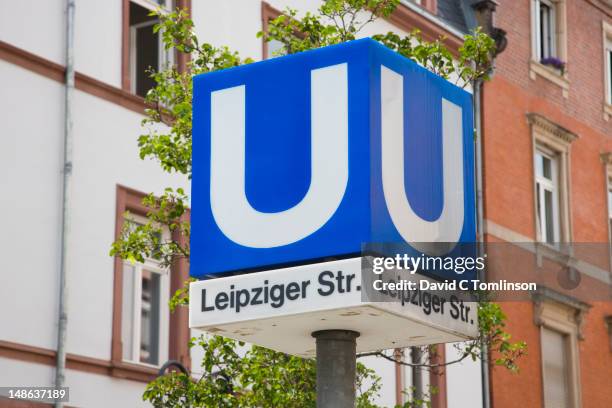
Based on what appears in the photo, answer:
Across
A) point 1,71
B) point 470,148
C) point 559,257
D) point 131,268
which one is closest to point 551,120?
point 559,257

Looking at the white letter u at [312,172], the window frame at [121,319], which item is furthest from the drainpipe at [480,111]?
the white letter u at [312,172]

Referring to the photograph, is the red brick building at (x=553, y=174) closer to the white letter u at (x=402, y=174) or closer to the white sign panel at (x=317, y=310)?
the white letter u at (x=402, y=174)

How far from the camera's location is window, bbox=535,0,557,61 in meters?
30.1

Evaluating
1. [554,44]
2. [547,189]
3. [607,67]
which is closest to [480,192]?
[547,189]

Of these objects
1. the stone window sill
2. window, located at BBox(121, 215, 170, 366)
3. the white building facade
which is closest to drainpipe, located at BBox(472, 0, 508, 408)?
the stone window sill

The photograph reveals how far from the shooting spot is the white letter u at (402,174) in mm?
6895

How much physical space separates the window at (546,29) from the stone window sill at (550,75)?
0.35 m

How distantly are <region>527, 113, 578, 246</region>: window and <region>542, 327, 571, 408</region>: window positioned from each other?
188cm

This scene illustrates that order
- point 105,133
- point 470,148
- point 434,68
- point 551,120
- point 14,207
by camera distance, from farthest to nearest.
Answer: point 551,120
point 105,133
point 14,207
point 434,68
point 470,148

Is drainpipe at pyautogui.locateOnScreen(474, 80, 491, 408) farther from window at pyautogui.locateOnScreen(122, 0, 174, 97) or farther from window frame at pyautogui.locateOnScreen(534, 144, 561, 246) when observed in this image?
window at pyautogui.locateOnScreen(122, 0, 174, 97)

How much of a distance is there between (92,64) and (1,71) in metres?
1.63

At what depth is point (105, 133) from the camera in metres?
18.7

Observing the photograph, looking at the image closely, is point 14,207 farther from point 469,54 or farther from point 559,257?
point 559,257

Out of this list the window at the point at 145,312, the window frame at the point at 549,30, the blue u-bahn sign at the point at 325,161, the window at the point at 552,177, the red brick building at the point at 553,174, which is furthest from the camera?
the window frame at the point at 549,30
